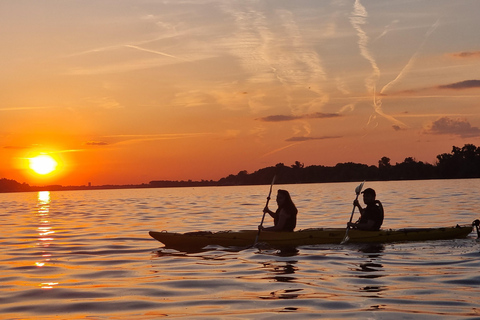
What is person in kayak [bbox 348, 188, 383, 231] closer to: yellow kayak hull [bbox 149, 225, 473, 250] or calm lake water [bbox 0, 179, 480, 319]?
yellow kayak hull [bbox 149, 225, 473, 250]

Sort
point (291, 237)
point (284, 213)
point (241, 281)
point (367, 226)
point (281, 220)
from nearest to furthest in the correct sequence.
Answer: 1. point (241, 281)
2. point (291, 237)
3. point (284, 213)
4. point (281, 220)
5. point (367, 226)

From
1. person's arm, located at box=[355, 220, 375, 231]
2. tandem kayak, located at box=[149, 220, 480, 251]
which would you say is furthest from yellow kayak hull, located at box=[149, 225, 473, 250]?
person's arm, located at box=[355, 220, 375, 231]

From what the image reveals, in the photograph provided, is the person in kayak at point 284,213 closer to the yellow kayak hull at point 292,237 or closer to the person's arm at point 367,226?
the yellow kayak hull at point 292,237

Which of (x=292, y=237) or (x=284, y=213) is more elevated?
(x=284, y=213)

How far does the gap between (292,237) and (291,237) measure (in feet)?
0.09

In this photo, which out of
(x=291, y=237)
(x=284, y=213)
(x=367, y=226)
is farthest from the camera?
(x=367, y=226)

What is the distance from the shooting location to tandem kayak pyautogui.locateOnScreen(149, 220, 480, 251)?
54.0 ft

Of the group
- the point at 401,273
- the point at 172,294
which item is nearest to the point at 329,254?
the point at 401,273

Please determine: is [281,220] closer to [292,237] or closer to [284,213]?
[284,213]

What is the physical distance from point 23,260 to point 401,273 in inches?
372

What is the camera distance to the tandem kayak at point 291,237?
16469 mm

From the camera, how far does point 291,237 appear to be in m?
16.4

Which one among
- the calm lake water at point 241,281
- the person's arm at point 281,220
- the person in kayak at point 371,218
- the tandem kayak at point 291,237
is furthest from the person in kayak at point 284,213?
the person in kayak at point 371,218

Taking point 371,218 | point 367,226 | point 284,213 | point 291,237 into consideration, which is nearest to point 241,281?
point 291,237
